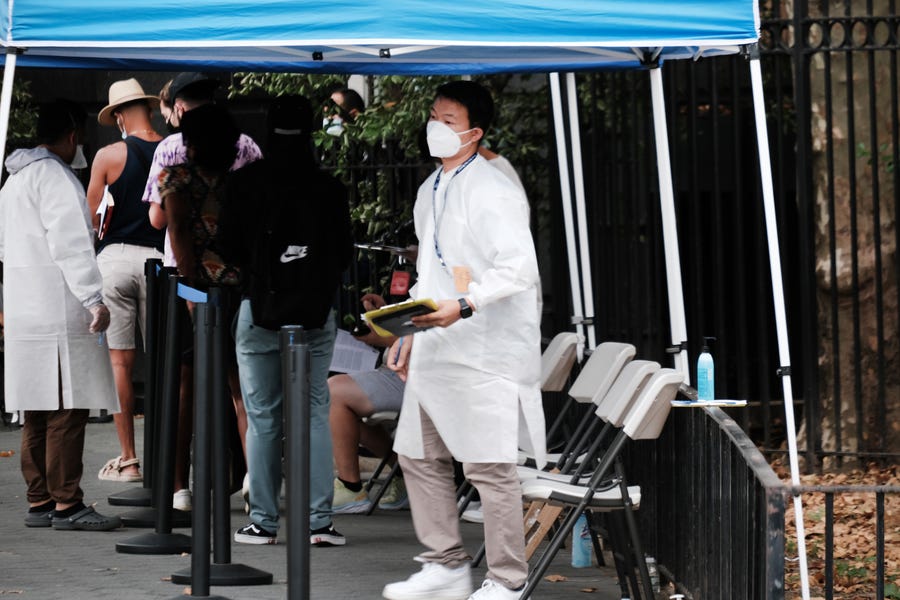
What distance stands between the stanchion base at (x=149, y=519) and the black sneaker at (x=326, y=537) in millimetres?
743

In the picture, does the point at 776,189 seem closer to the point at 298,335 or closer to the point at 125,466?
the point at 125,466

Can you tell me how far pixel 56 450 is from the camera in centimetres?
723

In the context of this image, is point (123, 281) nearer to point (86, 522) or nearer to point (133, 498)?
point (133, 498)

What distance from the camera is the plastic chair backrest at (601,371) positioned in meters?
6.59

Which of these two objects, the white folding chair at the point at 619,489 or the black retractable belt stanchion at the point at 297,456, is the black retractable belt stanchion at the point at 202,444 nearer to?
the black retractable belt stanchion at the point at 297,456

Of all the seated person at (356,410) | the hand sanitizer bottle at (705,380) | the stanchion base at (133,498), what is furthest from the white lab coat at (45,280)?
the hand sanitizer bottle at (705,380)

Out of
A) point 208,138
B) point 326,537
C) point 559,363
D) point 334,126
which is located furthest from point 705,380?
point 334,126

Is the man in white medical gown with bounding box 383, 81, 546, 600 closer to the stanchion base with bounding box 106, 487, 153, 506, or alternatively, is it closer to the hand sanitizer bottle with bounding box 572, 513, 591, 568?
the hand sanitizer bottle with bounding box 572, 513, 591, 568

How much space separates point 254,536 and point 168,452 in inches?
23.7

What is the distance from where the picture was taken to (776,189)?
35.5ft

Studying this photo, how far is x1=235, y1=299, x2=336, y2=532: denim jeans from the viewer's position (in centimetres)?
686

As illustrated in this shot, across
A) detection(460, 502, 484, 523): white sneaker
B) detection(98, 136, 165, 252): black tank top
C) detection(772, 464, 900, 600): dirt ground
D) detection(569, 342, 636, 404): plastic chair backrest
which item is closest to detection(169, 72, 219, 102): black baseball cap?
detection(98, 136, 165, 252): black tank top

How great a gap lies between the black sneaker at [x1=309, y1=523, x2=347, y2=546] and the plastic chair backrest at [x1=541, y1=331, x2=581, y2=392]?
122 centimetres

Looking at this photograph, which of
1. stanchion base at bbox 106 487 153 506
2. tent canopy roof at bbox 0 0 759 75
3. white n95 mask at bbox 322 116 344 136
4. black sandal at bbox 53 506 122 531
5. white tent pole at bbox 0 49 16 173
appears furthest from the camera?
white n95 mask at bbox 322 116 344 136
